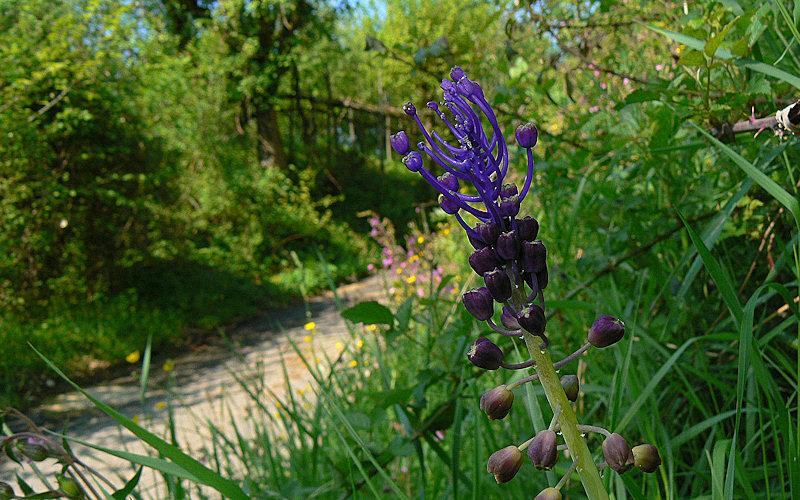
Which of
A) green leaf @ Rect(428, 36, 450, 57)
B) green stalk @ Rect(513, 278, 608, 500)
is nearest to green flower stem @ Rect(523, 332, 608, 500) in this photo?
green stalk @ Rect(513, 278, 608, 500)

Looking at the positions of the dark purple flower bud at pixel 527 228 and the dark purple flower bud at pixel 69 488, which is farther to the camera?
the dark purple flower bud at pixel 69 488

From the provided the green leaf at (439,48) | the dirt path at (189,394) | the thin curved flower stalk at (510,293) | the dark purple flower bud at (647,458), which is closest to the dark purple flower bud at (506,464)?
the thin curved flower stalk at (510,293)

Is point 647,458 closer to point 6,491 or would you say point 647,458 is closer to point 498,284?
point 498,284

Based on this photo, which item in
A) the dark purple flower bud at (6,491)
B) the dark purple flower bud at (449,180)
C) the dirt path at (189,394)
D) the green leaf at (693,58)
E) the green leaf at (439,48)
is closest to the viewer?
the dark purple flower bud at (449,180)

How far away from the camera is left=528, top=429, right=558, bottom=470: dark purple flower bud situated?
52 cm

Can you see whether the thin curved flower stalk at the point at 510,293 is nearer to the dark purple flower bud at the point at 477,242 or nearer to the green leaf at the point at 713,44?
the dark purple flower bud at the point at 477,242

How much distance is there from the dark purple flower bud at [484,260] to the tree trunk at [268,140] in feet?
40.3

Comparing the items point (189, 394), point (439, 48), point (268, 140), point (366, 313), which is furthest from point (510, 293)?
point (268, 140)

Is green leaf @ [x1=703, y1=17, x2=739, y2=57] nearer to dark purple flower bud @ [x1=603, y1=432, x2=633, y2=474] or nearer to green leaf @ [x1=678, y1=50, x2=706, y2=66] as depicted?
green leaf @ [x1=678, y1=50, x2=706, y2=66]

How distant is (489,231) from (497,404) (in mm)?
174

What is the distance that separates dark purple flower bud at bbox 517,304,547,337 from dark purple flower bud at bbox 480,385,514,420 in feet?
0.26

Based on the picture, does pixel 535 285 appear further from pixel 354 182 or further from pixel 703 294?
pixel 354 182

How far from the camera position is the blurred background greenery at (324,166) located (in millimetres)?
1397

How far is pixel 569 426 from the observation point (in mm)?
553
